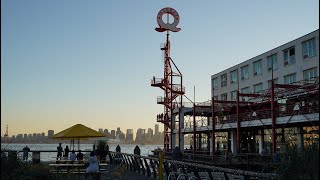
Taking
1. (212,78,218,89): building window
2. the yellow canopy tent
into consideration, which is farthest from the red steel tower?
the yellow canopy tent

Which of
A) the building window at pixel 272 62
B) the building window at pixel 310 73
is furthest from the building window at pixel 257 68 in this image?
the building window at pixel 310 73

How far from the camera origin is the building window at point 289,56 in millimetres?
43188

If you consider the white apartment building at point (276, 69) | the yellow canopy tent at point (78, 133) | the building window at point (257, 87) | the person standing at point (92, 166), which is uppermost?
the white apartment building at point (276, 69)

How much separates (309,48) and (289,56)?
11.1 ft

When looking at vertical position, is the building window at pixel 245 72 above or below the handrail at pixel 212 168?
above

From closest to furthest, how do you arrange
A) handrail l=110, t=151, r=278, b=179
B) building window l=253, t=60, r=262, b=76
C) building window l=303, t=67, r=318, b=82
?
handrail l=110, t=151, r=278, b=179 < building window l=303, t=67, r=318, b=82 < building window l=253, t=60, r=262, b=76

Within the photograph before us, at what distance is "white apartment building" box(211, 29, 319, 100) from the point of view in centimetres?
4022

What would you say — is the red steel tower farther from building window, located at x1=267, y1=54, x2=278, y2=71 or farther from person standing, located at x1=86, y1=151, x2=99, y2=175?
person standing, located at x1=86, y1=151, x2=99, y2=175

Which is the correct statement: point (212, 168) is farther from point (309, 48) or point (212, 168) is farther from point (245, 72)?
point (245, 72)

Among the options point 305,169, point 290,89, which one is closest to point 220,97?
point 290,89

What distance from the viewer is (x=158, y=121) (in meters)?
61.5

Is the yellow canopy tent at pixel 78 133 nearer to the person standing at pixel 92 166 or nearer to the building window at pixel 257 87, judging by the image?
the person standing at pixel 92 166

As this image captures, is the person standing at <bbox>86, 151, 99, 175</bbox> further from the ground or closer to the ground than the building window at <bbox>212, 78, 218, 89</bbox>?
closer to the ground

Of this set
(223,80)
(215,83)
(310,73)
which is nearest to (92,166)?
(310,73)
